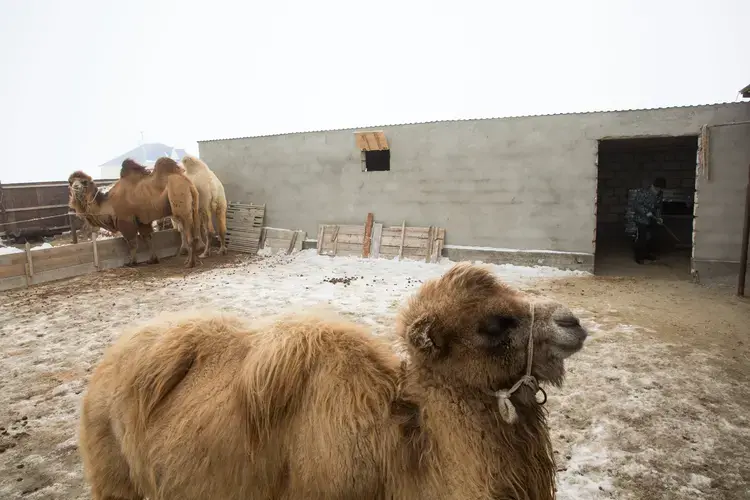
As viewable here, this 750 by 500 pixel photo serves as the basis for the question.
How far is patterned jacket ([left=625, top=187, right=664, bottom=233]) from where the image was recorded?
11273 mm

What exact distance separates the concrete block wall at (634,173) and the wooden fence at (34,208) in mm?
18681

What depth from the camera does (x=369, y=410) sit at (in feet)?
5.44

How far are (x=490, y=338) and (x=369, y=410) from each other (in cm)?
56

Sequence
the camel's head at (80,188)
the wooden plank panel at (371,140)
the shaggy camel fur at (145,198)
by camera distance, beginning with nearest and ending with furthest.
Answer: the shaggy camel fur at (145,198), the camel's head at (80,188), the wooden plank panel at (371,140)

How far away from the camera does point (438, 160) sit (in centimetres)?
1116

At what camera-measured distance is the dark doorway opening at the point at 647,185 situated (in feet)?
41.0

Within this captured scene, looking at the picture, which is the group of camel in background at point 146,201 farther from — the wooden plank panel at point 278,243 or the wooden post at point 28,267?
the wooden post at point 28,267

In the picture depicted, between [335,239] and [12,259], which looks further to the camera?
[335,239]

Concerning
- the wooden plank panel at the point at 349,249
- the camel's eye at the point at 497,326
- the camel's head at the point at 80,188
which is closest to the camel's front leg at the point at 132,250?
the camel's head at the point at 80,188

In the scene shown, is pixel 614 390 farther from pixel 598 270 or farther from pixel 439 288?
pixel 598 270

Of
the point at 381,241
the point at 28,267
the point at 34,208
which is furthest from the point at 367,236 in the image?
the point at 34,208

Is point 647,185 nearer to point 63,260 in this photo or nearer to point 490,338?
point 490,338

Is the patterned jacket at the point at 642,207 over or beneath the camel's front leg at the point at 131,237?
over

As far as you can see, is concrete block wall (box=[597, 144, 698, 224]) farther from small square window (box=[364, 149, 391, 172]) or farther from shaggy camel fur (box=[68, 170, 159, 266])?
shaggy camel fur (box=[68, 170, 159, 266])
